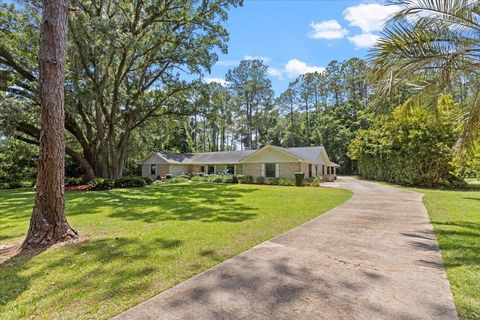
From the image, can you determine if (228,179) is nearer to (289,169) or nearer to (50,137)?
(289,169)

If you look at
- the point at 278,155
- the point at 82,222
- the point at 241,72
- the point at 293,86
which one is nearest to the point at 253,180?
the point at 278,155

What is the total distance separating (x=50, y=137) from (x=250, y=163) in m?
23.4

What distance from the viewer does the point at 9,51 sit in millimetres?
16969

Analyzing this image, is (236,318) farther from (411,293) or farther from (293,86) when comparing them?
(293,86)

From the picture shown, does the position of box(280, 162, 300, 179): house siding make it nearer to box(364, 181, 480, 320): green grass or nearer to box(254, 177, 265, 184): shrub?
box(254, 177, 265, 184): shrub

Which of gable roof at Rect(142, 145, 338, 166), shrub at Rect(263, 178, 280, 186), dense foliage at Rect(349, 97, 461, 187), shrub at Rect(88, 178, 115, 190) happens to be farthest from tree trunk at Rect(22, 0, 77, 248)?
gable roof at Rect(142, 145, 338, 166)

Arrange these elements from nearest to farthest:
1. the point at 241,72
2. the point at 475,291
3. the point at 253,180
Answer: the point at 475,291 < the point at 253,180 < the point at 241,72

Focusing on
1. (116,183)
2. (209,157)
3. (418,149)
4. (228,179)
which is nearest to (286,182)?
(228,179)

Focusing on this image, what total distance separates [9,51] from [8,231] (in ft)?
51.4

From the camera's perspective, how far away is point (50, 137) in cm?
528

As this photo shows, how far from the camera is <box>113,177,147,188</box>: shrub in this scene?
64.2 ft

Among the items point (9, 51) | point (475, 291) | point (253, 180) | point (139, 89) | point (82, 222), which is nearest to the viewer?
point (475, 291)

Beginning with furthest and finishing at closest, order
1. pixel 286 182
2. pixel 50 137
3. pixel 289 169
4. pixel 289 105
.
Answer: pixel 289 105 → pixel 289 169 → pixel 286 182 → pixel 50 137

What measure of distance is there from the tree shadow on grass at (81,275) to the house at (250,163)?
69.5ft
